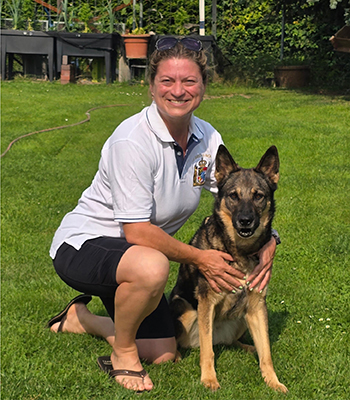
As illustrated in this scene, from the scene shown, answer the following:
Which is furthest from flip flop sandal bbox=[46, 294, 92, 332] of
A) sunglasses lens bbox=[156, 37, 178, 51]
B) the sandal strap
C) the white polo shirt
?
sunglasses lens bbox=[156, 37, 178, 51]

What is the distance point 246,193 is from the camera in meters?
3.22

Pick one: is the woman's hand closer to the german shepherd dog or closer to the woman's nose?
the german shepherd dog

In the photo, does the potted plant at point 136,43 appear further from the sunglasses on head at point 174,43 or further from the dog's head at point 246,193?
the dog's head at point 246,193

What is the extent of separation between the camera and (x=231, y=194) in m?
3.26

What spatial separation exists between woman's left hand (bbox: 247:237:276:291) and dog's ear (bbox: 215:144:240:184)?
494 mm

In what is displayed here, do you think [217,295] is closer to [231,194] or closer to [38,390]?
[231,194]

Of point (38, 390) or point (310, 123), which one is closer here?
point (38, 390)

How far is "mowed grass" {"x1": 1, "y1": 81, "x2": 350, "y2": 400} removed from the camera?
3094 mm

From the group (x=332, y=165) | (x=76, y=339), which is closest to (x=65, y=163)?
(x=332, y=165)

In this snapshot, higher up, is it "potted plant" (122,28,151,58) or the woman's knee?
"potted plant" (122,28,151,58)

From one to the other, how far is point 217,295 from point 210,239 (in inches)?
14.0

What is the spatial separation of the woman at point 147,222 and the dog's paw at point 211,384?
0.31m

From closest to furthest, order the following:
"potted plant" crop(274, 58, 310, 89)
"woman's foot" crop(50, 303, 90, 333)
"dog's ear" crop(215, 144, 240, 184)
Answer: "dog's ear" crop(215, 144, 240, 184) → "woman's foot" crop(50, 303, 90, 333) → "potted plant" crop(274, 58, 310, 89)

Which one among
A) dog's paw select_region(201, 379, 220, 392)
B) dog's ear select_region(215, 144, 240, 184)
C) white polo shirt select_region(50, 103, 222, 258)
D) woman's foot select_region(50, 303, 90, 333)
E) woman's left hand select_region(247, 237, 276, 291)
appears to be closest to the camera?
white polo shirt select_region(50, 103, 222, 258)
